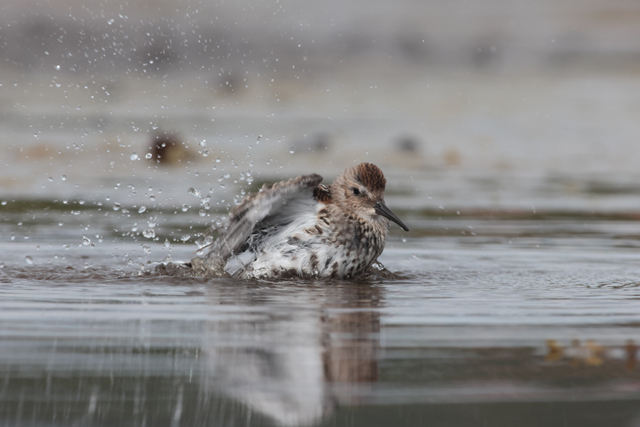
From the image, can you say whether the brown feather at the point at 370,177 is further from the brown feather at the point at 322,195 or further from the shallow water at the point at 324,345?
the shallow water at the point at 324,345

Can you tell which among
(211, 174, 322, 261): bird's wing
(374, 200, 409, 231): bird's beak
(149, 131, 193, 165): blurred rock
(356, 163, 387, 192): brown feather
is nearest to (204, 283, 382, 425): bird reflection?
(211, 174, 322, 261): bird's wing

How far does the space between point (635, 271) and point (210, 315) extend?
3.68 m

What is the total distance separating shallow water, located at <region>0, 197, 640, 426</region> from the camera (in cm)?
358

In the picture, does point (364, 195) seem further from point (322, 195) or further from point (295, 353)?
point (295, 353)

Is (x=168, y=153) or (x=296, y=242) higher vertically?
(x=168, y=153)

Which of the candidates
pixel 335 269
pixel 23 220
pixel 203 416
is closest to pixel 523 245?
pixel 335 269

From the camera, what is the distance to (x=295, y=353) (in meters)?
4.29

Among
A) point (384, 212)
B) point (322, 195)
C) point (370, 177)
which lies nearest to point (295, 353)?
point (322, 195)

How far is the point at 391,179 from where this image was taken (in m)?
13.8

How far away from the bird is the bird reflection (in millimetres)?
936

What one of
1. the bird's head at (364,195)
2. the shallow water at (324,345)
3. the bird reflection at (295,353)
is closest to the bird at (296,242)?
the bird's head at (364,195)

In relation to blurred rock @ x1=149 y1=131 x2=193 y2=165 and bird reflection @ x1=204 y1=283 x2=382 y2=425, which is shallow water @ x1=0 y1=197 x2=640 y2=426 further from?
blurred rock @ x1=149 y1=131 x2=193 y2=165

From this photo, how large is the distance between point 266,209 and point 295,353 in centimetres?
274

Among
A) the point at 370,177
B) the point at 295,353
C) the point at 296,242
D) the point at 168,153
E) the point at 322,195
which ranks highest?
the point at 168,153
